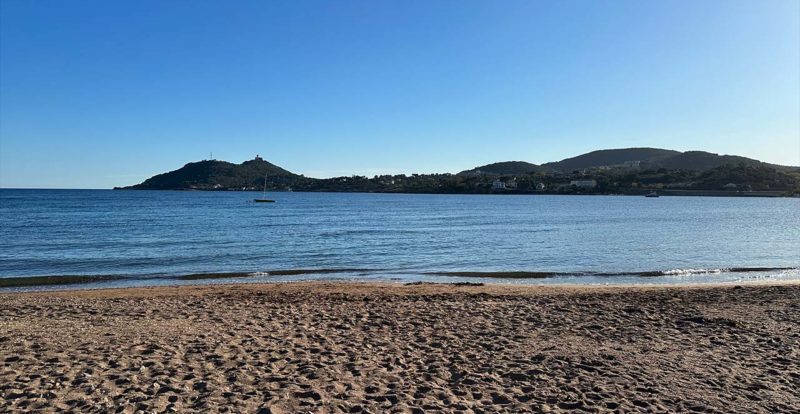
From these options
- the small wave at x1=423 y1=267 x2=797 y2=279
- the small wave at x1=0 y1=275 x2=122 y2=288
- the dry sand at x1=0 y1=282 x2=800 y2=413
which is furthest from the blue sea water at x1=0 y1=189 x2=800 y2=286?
the dry sand at x1=0 y1=282 x2=800 y2=413

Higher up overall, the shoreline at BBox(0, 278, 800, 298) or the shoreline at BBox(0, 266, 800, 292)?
the shoreline at BBox(0, 278, 800, 298)

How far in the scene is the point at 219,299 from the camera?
15.7 m

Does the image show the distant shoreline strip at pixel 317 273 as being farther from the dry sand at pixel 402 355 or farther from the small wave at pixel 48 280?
the dry sand at pixel 402 355

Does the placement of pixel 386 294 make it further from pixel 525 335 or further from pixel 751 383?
pixel 751 383

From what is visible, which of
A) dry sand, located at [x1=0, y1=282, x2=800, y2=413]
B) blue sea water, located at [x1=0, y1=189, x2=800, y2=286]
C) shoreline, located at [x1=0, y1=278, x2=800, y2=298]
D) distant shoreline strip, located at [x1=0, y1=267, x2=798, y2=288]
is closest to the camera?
dry sand, located at [x1=0, y1=282, x2=800, y2=413]

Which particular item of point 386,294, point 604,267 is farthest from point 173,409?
point 604,267

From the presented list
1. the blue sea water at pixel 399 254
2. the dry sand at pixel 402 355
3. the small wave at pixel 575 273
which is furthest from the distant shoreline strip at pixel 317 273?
the dry sand at pixel 402 355

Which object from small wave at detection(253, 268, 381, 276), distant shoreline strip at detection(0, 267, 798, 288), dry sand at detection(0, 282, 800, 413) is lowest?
small wave at detection(253, 268, 381, 276)

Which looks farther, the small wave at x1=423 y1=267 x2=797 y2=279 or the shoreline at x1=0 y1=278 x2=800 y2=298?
the small wave at x1=423 y1=267 x2=797 y2=279

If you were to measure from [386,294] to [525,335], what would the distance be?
22.1ft

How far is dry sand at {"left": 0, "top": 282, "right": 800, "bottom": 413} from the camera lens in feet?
23.1

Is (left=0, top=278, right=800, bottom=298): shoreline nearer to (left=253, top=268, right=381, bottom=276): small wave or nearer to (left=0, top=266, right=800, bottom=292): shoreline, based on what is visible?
(left=0, top=266, right=800, bottom=292): shoreline

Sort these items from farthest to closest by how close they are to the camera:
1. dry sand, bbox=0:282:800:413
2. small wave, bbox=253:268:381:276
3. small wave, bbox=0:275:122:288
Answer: small wave, bbox=253:268:381:276, small wave, bbox=0:275:122:288, dry sand, bbox=0:282:800:413

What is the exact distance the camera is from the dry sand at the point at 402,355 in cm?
704
